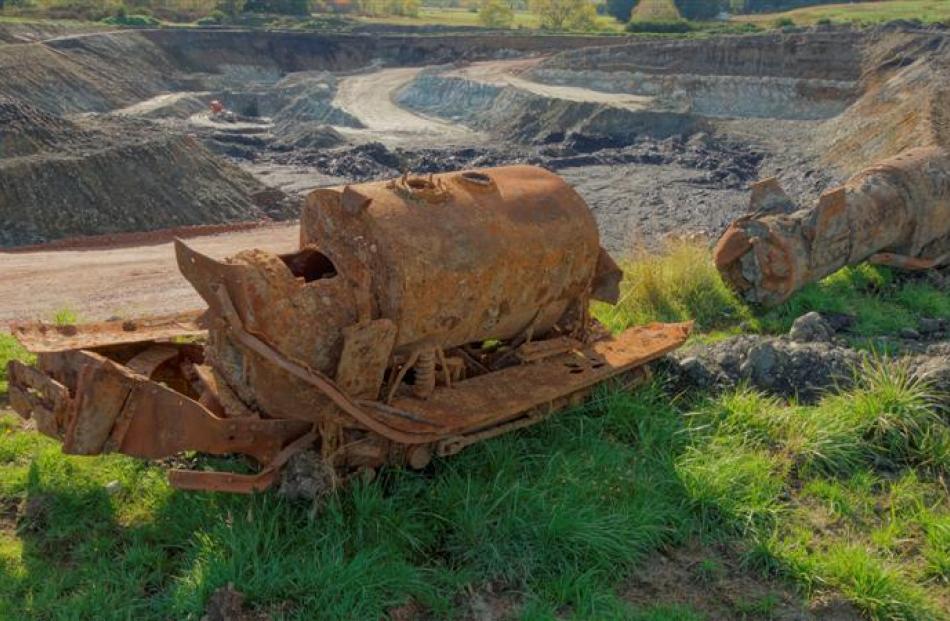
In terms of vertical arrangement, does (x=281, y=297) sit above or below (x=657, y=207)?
above

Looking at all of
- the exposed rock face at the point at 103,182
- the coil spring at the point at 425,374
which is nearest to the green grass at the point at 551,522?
the coil spring at the point at 425,374

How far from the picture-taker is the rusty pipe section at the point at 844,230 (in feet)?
28.9

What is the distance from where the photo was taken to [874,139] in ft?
68.8

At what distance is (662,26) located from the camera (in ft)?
161

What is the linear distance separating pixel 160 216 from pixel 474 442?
14.4 metres

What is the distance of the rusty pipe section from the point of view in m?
8.80

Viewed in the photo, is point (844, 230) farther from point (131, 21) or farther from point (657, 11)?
point (657, 11)

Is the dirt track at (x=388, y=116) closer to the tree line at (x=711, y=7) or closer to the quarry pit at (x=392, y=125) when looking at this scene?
the quarry pit at (x=392, y=125)

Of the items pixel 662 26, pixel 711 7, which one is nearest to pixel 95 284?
pixel 662 26

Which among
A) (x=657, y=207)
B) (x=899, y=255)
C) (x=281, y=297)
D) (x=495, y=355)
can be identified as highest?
(x=281, y=297)

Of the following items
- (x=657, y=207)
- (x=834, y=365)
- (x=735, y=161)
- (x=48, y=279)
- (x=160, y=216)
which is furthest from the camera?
(x=735, y=161)

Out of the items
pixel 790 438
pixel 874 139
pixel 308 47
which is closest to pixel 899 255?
pixel 790 438

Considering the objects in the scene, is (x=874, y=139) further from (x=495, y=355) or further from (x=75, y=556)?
(x=75, y=556)

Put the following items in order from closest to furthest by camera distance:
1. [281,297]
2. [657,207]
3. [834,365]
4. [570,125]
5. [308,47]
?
[281,297] → [834,365] → [657,207] → [570,125] → [308,47]
